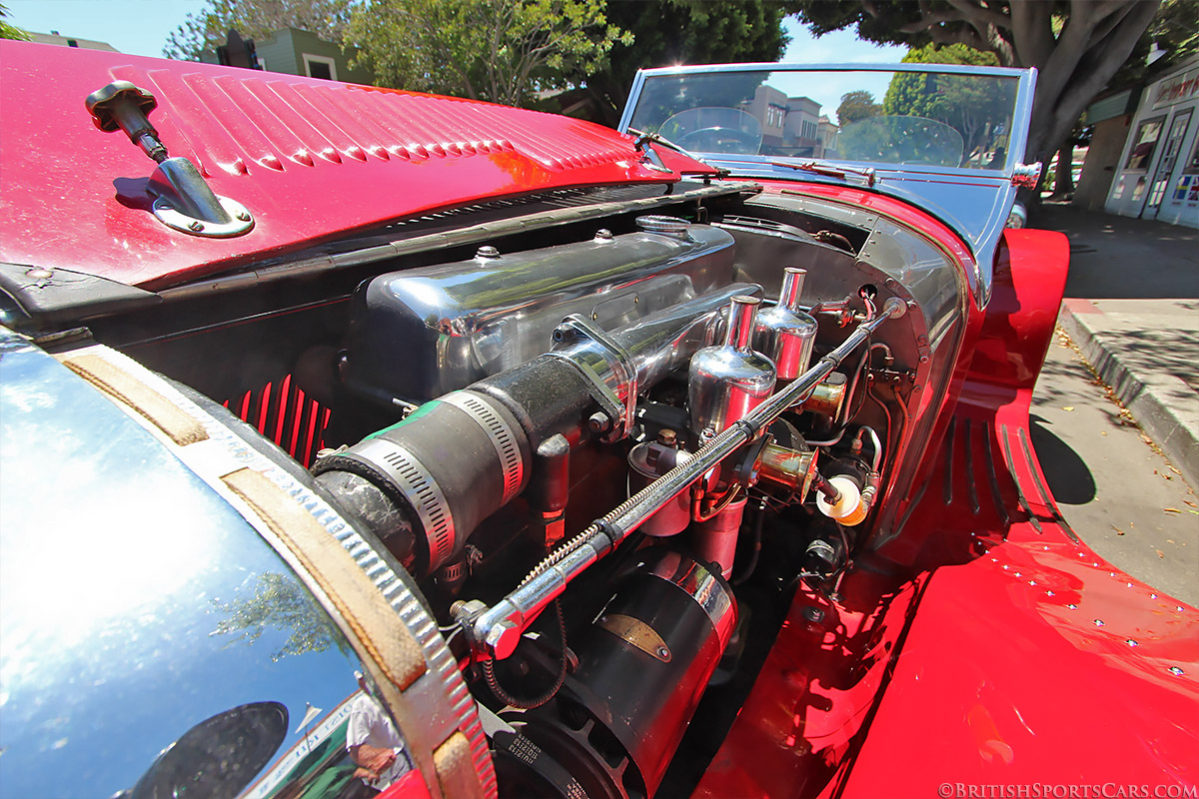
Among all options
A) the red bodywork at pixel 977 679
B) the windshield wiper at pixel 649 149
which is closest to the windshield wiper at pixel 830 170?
the red bodywork at pixel 977 679

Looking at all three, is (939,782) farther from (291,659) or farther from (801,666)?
(291,659)

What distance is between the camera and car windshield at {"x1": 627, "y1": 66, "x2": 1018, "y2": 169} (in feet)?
8.64

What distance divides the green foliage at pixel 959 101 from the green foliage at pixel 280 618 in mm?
3064

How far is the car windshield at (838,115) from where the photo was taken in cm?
263

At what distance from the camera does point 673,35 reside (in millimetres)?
13508

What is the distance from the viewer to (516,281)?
3.90 feet

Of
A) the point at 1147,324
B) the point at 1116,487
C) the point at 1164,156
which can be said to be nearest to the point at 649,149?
the point at 1116,487

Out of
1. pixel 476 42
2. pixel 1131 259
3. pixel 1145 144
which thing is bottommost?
pixel 1131 259

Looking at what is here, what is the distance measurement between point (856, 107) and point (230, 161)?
2.68 m

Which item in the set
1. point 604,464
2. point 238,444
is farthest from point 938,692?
point 238,444

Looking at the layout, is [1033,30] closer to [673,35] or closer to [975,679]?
[673,35]

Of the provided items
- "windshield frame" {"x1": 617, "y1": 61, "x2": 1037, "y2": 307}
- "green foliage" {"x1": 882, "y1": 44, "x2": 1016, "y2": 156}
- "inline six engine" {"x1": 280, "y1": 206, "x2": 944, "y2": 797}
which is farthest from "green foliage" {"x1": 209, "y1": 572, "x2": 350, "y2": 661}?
"green foliage" {"x1": 882, "y1": 44, "x2": 1016, "y2": 156}

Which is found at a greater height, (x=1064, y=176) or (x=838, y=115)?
(x=838, y=115)

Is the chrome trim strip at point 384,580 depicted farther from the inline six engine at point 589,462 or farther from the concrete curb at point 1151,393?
the concrete curb at point 1151,393
